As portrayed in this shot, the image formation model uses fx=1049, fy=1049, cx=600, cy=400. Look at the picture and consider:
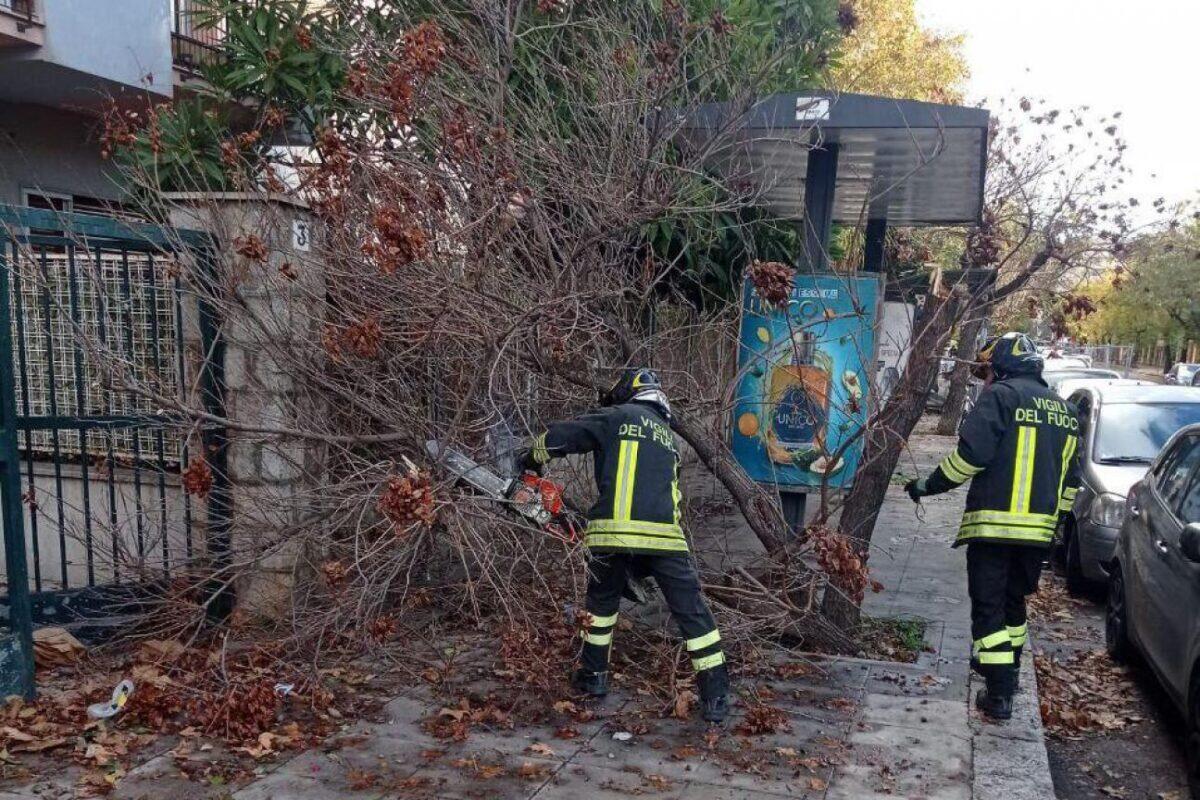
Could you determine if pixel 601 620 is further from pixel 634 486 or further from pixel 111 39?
pixel 111 39

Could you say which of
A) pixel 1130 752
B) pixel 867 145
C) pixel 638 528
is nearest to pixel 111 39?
pixel 867 145

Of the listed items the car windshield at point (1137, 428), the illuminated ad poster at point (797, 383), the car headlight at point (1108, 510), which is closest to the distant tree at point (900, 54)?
the car windshield at point (1137, 428)

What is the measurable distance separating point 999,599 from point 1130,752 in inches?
42.0

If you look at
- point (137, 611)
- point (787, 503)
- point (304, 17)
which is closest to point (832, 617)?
point (787, 503)

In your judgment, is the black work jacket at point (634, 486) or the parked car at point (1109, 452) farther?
the parked car at point (1109, 452)

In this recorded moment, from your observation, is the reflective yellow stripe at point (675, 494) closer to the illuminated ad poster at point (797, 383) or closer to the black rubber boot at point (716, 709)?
the black rubber boot at point (716, 709)

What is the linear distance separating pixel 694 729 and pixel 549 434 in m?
1.54

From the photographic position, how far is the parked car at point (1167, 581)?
15.1ft

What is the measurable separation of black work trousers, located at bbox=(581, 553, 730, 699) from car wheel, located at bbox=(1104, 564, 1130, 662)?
2.88 meters

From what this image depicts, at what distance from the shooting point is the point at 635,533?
194 inches

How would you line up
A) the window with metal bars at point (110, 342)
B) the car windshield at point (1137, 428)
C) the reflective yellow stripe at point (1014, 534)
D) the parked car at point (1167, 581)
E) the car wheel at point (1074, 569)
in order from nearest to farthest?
the parked car at point (1167, 581)
the reflective yellow stripe at point (1014, 534)
the window with metal bars at point (110, 342)
the car wheel at point (1074, 569)
the car windshield at point (1137, 428)

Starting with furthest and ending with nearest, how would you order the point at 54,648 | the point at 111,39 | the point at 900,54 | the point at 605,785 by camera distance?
the point at 900,54
the point at 111,39
the point at 54,648
the point at 605,785

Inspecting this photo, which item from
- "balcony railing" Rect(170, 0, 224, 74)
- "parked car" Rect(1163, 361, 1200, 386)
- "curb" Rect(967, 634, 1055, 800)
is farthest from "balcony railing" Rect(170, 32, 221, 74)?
"parked car" Rect(1163, 361, 1200, 386)

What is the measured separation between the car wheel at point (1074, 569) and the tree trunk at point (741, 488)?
3492 mm
